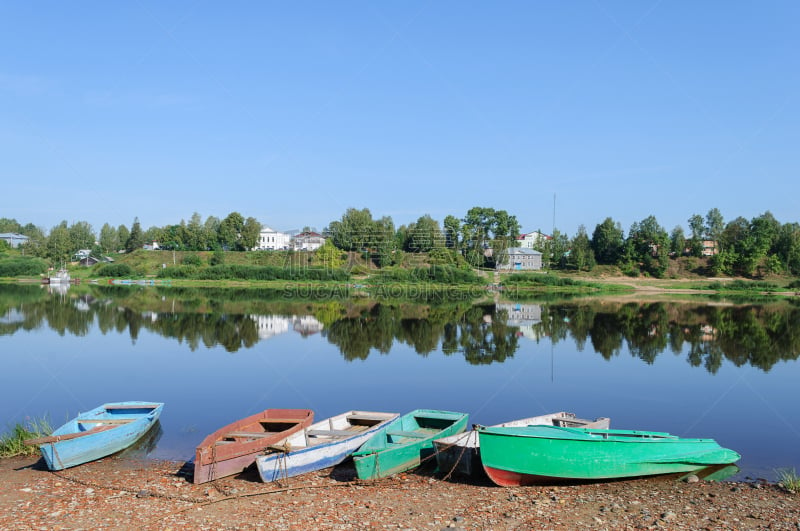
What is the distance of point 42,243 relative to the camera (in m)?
120

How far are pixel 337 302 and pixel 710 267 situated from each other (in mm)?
71664

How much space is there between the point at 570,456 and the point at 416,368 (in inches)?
558

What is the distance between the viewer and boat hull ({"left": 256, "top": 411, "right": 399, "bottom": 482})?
1180 cm

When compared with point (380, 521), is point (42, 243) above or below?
above

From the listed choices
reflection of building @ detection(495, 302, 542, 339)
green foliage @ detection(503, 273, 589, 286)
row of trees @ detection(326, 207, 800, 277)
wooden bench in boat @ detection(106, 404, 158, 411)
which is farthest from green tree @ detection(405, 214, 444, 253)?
wooden bench in boat @ detection(106, 404, 158, 411)

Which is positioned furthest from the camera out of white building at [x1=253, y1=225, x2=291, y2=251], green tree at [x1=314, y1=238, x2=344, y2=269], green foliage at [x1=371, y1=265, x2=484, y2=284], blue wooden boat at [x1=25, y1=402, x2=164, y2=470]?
white building at [x1=253, y1=225, x2=291, y2=251]

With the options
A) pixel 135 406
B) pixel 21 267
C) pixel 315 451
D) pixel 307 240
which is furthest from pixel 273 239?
pixel 315 451

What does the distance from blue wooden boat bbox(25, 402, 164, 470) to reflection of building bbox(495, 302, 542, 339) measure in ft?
84.8

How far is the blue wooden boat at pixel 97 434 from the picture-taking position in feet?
40.8

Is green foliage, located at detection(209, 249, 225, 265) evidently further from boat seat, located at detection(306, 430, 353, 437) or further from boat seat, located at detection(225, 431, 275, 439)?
boat seat, located at detection(306, 430, 353, 437)

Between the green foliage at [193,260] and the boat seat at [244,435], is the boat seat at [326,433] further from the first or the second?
the green foliage at [193,260]

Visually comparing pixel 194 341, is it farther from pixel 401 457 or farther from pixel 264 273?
pixel 264 273

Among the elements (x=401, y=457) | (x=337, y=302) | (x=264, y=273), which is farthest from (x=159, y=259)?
(x=401, y=457)

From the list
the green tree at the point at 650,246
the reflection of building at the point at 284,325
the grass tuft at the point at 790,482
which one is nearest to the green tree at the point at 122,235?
the reflection of building at the point at 284,325
